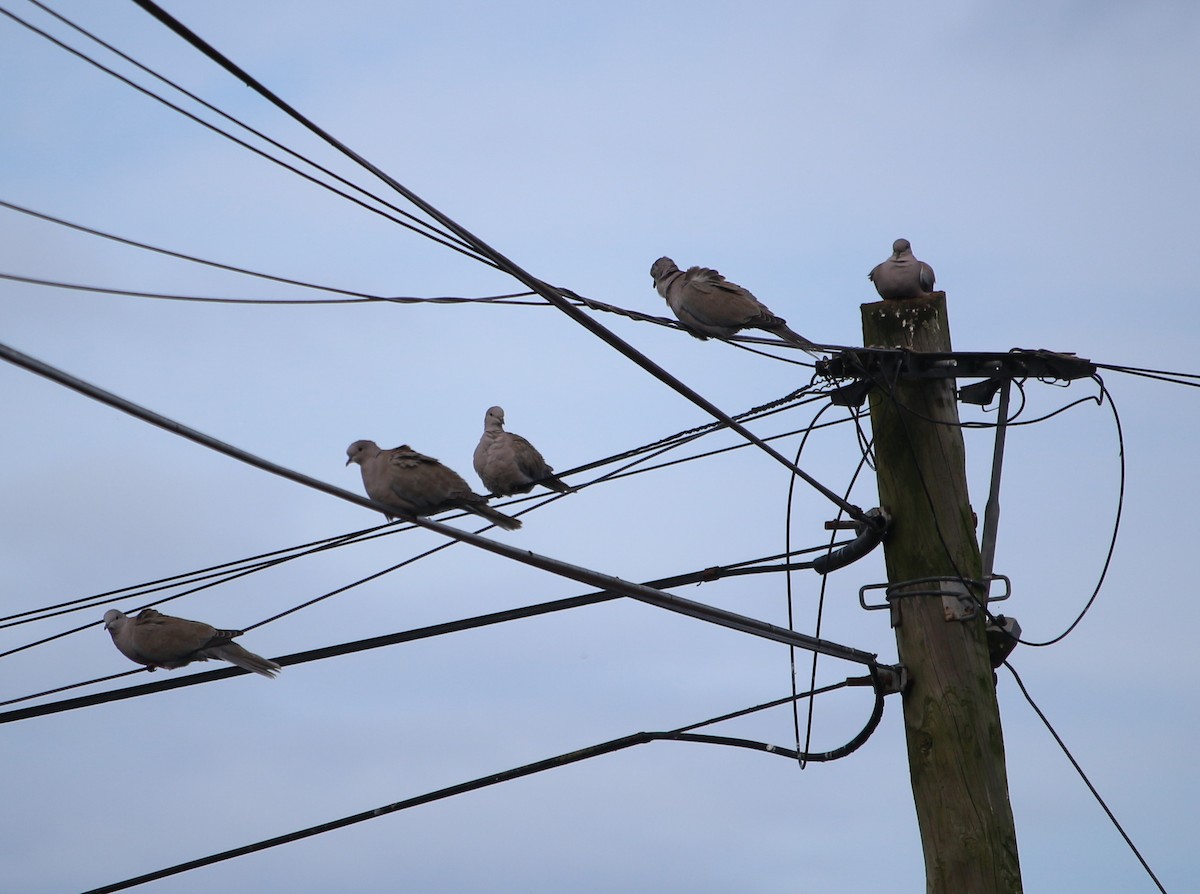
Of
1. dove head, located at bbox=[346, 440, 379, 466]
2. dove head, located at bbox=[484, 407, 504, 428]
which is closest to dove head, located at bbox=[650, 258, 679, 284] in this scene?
dove head, located at bbox=[484, 407, 504, 428]

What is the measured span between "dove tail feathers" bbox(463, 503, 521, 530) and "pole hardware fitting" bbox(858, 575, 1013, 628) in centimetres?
179

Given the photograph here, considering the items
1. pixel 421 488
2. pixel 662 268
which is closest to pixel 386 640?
pixel 421 488

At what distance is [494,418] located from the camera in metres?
9.06

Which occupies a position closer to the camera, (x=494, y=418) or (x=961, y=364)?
(x=961, y=364)

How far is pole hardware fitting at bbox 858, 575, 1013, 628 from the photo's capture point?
6.17 meters

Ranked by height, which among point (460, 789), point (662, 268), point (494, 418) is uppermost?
point (662, 268)

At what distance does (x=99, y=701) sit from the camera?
7066 millimetres

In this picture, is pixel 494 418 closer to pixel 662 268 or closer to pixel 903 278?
pixel 662 268

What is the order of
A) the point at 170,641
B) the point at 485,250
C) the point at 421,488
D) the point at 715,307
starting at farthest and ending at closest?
1. the point at 170,641
2. the point at 715,307
3. the point at 421,488
4. the point at 485,250

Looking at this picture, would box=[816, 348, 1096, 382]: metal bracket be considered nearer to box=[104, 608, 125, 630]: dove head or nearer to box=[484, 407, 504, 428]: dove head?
box=[484, 407, 504, 428]: dove head

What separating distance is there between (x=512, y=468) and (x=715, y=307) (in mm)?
1503

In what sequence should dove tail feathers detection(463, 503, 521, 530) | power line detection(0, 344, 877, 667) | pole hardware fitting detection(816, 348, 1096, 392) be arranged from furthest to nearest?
dove tail feathers detection(463, 503, 521, 530)
pole hardware fitting detection(816, 348, 1096, 392)
power line detection(0, 344, 877, 667)

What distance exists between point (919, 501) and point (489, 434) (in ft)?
10.6

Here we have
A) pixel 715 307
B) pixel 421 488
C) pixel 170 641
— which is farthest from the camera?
pixel 170 641
